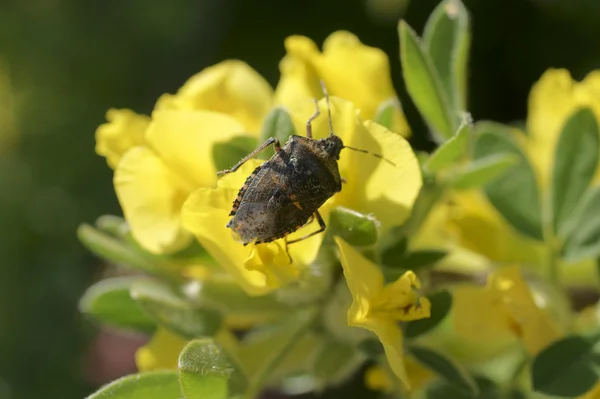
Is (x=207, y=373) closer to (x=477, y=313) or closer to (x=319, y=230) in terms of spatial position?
(x=319, y=230)

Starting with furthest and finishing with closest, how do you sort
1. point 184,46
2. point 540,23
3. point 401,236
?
point 184,46, point 540,23, point 401,236

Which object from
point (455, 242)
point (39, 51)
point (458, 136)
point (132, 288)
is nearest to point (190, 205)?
point (132, 288)

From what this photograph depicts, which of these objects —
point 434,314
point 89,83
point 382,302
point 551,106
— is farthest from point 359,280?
point 89,83

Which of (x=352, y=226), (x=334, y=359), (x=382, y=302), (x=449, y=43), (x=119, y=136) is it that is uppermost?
(x=119, y=136)

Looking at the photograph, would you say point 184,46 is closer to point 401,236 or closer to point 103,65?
point 103,65

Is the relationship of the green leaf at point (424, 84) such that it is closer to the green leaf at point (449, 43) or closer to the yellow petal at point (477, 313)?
the green leaf at point (449, 43)

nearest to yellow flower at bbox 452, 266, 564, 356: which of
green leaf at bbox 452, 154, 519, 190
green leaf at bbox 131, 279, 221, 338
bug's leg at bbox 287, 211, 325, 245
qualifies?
green leaf at bbox 452, 154, 519, 190

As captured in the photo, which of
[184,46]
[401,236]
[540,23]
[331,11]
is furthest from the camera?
[184,46]
